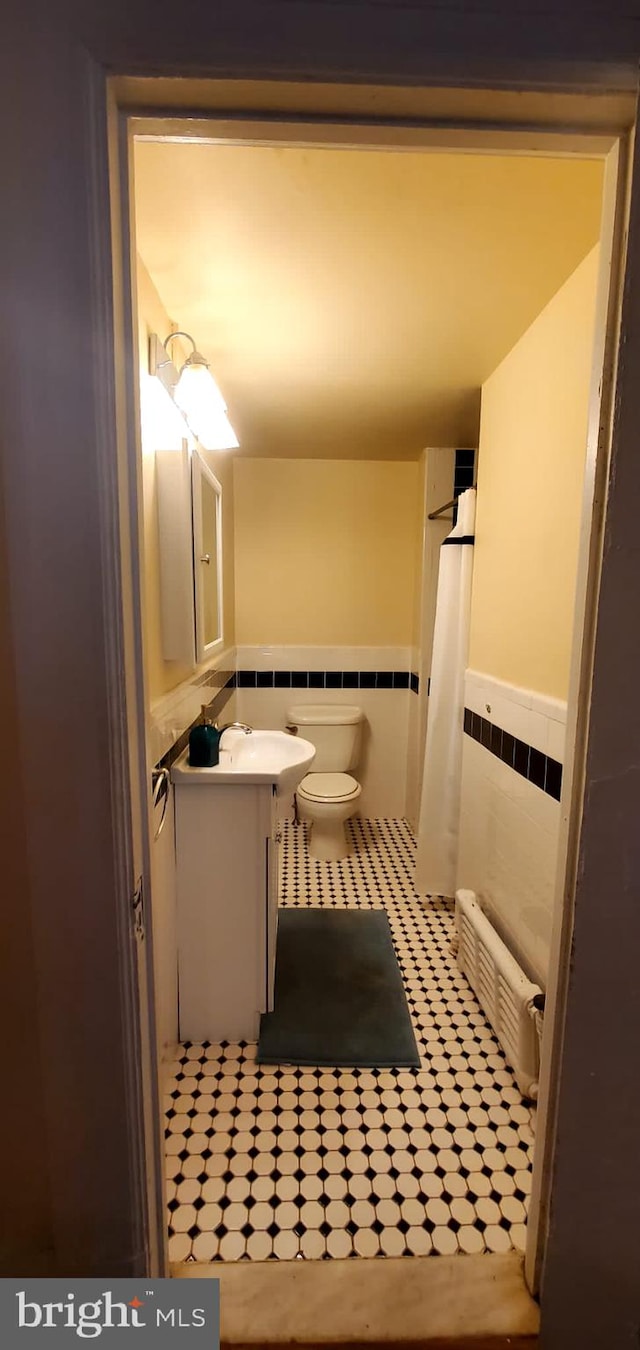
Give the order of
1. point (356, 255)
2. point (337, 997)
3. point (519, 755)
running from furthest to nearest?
point (337, 997) < point (519, 755) < point (356, 255)

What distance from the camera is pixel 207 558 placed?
1.77 m

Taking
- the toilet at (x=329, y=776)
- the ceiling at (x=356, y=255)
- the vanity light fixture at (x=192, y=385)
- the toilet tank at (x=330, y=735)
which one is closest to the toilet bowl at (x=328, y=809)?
the toilet at (x=329, y=776)

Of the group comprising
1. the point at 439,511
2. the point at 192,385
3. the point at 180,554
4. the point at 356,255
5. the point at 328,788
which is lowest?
the point at 328,788

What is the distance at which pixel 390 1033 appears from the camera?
59.4 inches

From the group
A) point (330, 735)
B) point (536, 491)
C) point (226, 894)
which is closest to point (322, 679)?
point (330, 735)

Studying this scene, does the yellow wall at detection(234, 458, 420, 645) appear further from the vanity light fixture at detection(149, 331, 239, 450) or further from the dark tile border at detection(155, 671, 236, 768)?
the vanity light fixture at detection(149, 331, 239, 450)

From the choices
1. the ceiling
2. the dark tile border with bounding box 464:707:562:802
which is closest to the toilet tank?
the dark tile border with bounding box 464:707:562:802

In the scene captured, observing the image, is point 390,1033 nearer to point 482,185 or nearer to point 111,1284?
point 111,1284

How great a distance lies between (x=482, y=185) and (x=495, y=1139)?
2.14m

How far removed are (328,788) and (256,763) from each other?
2.85 feet

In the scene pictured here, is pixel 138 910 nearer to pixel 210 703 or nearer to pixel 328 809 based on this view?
pixel 210 703

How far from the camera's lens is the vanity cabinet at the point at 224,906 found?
1.42 metres

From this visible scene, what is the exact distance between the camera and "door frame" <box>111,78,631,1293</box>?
0.61 m

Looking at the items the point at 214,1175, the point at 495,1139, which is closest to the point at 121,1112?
the point at 214,1175
